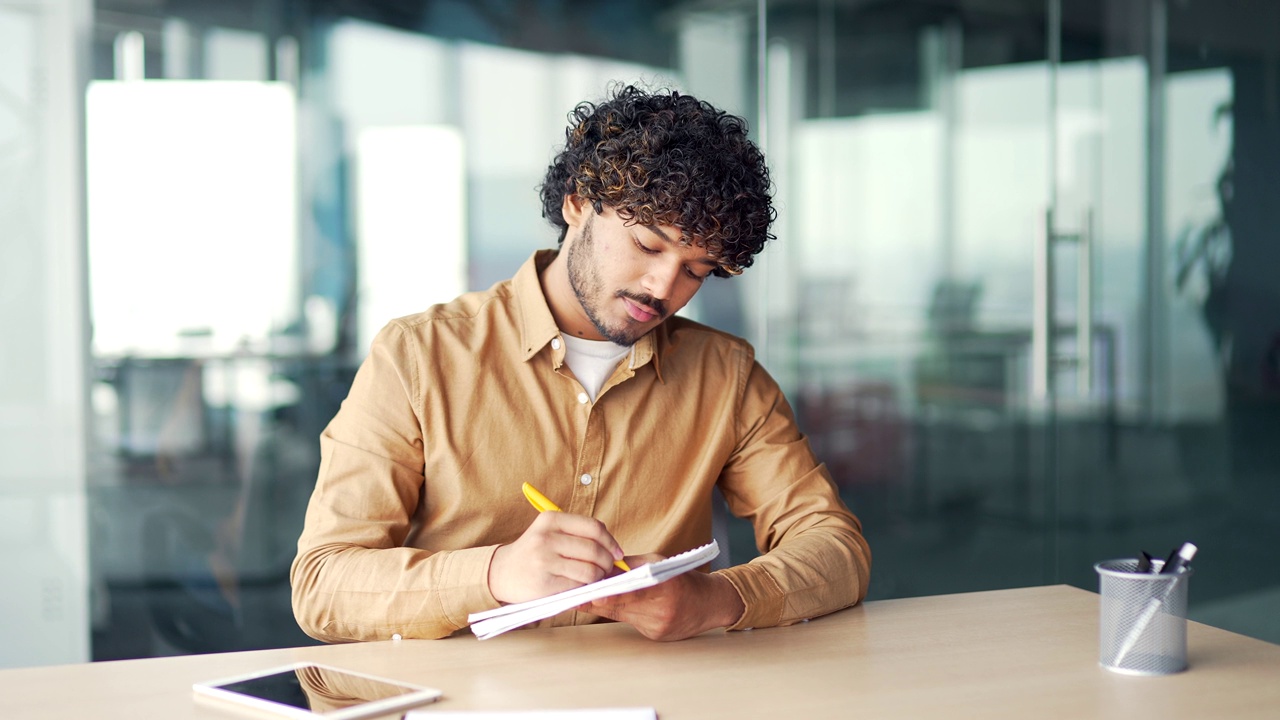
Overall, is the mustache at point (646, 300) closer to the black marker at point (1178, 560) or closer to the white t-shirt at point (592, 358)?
the white t-shirt at point (592, 358)

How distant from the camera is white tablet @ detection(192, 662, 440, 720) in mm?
1102

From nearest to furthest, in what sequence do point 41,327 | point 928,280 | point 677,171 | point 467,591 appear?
point 467,591 < point 677,171 < point 41,327 < point 928,280

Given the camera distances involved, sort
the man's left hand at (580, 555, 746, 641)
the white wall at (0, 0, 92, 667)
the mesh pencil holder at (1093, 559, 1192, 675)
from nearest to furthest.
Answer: the mesh pencil holder at (1093, 559, 1192, 675)
the man's left hand at (580, 555, 746, 641)
the white wall at (0, 0, 92, 667)

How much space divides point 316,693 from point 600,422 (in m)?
0.70

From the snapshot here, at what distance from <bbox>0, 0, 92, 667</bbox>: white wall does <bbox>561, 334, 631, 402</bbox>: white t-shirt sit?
5.00ft

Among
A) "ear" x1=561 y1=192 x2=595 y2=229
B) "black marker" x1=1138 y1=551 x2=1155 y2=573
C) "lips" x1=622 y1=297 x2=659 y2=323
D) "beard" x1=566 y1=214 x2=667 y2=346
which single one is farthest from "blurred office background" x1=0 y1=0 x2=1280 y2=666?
"black marker" x1=1138 y1=551 x2=1155 y2=573

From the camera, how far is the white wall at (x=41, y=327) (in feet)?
8.68

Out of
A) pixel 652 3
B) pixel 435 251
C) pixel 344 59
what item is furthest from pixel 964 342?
pixel 344 59

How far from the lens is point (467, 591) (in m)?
1.37

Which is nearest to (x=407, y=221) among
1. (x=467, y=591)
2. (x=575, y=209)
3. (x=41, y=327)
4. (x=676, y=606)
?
(x=41, y=327)

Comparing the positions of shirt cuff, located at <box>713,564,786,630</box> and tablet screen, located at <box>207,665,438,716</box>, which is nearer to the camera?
tablet screen, located at <box>207,665,438,716</box>

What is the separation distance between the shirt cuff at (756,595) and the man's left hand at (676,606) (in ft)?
0.06

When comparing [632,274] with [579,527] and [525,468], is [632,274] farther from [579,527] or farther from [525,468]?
[579,527]

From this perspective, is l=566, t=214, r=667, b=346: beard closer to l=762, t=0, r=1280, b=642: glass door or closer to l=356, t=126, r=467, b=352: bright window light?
l=356, t=126, r=467, b=352: bright window light
